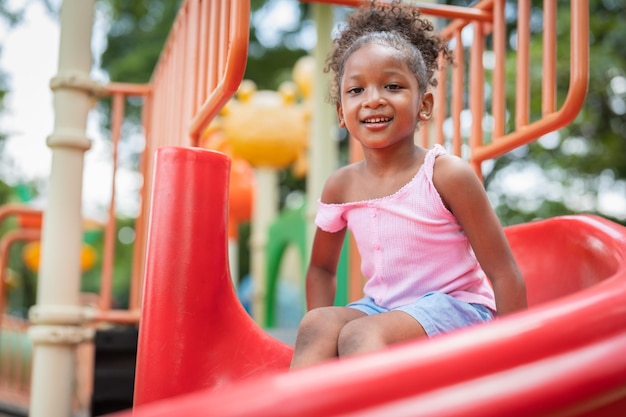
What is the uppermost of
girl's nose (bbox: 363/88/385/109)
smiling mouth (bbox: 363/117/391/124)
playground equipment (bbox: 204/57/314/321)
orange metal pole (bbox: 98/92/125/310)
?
playground equipment (bbox: 204/57/314/321)

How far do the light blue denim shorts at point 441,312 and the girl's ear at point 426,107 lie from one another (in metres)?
0.34

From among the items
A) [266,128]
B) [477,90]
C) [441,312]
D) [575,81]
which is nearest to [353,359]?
[441,312]

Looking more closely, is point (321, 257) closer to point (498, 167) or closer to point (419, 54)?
point (419, 54)

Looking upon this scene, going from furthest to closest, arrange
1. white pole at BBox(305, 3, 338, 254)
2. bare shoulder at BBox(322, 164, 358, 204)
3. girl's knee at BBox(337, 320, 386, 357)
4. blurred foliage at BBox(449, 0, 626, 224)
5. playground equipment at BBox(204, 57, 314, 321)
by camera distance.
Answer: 1. blurred foliage at BBox(449, 0, 626, 224)
2. playground equipment at BBox(204, 57, 314, 321)
3. white pole at BBox(305, 3, 338, 254)
4. bare shoulder at BBox(322, 164, 358, 204)
5. girl's knee at BBox(337, 320, 386, 357)

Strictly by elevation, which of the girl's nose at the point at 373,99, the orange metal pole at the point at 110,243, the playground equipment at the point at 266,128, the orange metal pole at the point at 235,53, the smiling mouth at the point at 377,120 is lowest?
the orange metal pole at the point at 110,243

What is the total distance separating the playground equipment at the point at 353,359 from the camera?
0.56 m

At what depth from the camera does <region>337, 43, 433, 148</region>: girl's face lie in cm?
120

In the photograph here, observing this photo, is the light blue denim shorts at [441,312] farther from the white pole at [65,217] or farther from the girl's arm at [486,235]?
the white pole at [65,217]

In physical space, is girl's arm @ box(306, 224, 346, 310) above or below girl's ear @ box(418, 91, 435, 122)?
below

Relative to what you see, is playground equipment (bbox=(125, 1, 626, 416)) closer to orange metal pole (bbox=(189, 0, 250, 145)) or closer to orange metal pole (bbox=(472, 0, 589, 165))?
orange metal pole (bbox=(189, 0, 250, 145))

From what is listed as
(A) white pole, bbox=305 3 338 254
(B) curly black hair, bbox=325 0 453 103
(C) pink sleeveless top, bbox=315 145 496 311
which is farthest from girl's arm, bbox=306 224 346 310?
(A) white pole, bbox=305 3 338 254

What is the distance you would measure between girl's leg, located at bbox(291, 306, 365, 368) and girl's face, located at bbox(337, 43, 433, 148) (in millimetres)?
320

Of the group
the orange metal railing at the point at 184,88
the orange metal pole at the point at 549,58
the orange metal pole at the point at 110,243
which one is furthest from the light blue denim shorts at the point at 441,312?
the orange metal pole at the point at 110,243

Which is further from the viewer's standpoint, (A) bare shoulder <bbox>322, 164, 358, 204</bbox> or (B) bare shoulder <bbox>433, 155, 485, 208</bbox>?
(A) bare shoulder <bbox>322, 164, 358, 204</bbox>
